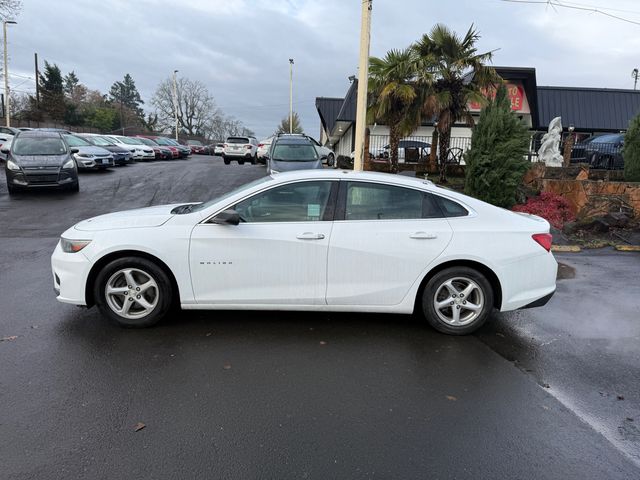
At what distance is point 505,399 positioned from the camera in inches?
133

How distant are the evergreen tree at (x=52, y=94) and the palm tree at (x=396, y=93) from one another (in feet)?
158

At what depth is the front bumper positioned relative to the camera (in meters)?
4.29

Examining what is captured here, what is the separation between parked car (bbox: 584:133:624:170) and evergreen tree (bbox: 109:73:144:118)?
4247 inches

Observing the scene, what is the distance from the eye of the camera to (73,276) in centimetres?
430

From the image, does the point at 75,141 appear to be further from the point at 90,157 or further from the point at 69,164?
the point at 69,164

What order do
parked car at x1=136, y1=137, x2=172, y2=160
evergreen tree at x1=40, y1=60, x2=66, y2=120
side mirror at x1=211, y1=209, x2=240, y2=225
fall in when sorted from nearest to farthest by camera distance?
side mirror at x1=211, y1=209, x2=240, y2=225 < parked car at x1=136, y1=137, x2=172, y2=160 < evergreen tree at x1=40, y1=60, x2=66, y2=120

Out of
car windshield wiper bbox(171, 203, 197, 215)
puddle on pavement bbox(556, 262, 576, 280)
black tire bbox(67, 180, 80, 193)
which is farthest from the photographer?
black tire bbox(67, 180, 80, 193)

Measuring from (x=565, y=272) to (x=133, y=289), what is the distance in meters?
6.08

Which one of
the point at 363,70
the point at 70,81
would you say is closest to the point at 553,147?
the point at 363,70

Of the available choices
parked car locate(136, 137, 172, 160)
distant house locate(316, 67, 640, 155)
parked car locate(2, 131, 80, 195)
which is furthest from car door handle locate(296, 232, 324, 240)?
parked car locate(136, 137, 172, 160)

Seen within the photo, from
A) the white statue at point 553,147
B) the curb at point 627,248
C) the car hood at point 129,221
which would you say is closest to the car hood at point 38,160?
the car hood at point 129,221

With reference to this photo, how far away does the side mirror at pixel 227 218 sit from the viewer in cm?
423

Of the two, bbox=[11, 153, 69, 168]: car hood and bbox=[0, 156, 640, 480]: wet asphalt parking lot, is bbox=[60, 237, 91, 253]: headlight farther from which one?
bbox=[11, 153, 69, 168]: car hood

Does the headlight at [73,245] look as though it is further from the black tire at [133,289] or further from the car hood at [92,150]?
the car hood at [92,150]
